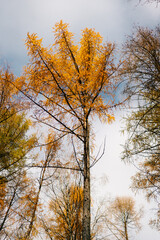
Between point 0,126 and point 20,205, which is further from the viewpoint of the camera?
point 20,205

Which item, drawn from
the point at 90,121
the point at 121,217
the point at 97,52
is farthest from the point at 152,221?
the point at 121,217

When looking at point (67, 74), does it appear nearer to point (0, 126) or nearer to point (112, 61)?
point (112, 61)

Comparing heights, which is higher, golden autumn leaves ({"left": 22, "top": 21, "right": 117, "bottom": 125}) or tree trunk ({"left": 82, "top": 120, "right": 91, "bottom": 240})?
golden autumn leaves ({"left": 22, "top": 21, "right": 117, "bottom": 125})

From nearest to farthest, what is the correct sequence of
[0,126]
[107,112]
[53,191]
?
[107,112], [0,126], [53,191]

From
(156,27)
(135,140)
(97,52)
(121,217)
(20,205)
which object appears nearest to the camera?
(156,27)

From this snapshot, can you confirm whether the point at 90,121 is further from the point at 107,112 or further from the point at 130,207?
the point at 130,207

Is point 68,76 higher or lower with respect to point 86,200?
higher

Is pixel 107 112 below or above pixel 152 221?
above

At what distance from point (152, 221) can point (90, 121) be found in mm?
5460

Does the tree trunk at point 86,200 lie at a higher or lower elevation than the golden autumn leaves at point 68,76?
lower

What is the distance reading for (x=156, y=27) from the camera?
140 inches

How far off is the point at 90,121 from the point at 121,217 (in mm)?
16236

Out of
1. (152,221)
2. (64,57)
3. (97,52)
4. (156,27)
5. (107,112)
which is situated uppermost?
(156,27)

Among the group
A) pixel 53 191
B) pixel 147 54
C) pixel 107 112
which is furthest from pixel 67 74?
pixel 53 191
